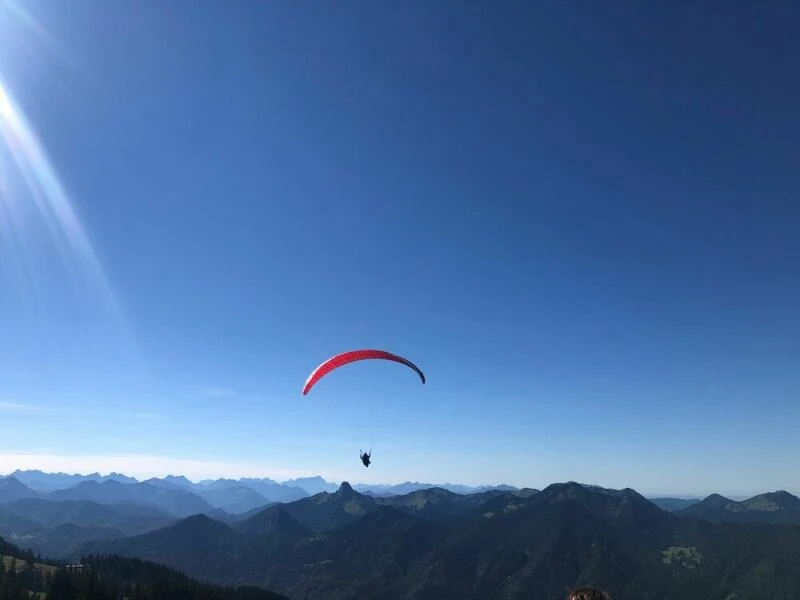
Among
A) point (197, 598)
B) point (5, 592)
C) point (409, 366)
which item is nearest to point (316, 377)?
point (409, 366)

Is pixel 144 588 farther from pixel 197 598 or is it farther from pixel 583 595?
pixel 583 595

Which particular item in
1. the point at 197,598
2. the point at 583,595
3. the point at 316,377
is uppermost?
the point at 316,377

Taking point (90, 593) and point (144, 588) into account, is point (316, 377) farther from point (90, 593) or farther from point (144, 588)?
point (144, 588)

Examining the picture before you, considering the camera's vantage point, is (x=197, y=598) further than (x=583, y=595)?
Yes

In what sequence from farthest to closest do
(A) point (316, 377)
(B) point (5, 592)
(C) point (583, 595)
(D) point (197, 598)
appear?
(D) point (197, 598) < (B) point (5, 592) < (A) point (316, 377) < (C) point (583, 595)

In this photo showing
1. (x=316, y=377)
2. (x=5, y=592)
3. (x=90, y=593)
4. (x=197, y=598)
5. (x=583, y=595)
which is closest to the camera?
(x=583, y=595)

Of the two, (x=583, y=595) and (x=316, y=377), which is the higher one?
(x=316, y=377)

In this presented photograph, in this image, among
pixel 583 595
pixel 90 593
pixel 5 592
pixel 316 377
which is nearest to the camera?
pixel 583 595

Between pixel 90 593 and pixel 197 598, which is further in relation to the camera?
pixel 197 598

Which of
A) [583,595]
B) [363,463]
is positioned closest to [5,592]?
[363,463]
